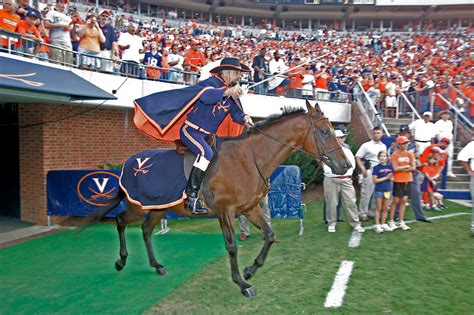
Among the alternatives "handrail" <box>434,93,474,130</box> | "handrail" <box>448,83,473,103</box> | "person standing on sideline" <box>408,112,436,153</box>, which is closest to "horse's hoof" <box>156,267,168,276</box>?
"person standing on sideline" <box>408,112,436,153</box>

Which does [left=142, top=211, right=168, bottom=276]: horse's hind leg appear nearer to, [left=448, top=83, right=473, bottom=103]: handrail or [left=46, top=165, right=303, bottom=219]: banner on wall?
[left=46, top=165, right=303, bottom=219]: banner on wall

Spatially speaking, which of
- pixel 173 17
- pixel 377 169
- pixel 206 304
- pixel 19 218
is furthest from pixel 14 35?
pixel 173 17

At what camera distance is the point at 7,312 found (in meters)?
4.84

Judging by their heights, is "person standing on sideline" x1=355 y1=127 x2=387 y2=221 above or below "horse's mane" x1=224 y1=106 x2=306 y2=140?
below

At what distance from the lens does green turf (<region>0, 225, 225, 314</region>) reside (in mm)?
5078

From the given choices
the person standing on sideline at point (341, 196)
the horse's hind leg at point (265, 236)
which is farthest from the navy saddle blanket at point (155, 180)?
the person standing on sideline at point (341, 196)

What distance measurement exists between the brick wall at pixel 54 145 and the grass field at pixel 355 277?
17.1 feet

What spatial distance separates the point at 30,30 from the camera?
8859 millimetres

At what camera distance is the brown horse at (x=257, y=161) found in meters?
5.04

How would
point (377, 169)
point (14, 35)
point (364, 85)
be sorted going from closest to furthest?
point (14, 35) < point (377, 169) < point (364, 85)

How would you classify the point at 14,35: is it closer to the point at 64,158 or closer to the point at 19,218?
the point at 64,158

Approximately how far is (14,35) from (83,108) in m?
2.91

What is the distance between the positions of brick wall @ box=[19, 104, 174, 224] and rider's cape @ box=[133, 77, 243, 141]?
5.33 metres

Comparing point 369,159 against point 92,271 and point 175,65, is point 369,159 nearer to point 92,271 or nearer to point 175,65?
point 92,271
